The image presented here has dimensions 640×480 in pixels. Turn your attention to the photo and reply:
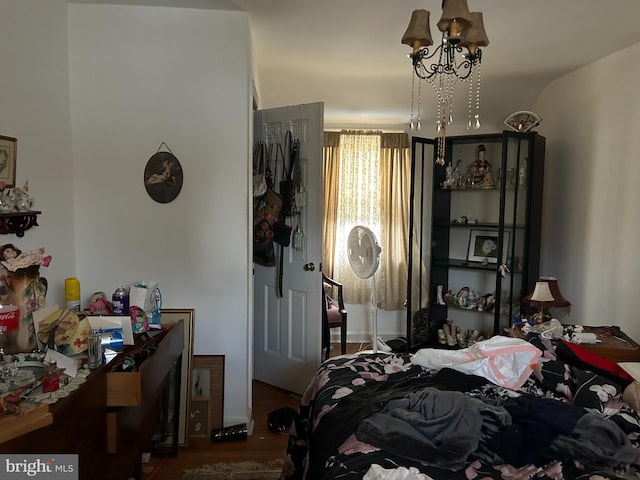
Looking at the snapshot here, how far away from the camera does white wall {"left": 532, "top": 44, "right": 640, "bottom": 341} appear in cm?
297

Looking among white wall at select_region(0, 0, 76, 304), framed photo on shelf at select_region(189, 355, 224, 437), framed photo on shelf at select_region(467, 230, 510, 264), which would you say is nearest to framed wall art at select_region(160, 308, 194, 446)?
framed photo on shelf at select_region(189, 355, 224, 437)

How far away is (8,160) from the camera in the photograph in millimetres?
1969

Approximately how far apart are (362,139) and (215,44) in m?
2.25

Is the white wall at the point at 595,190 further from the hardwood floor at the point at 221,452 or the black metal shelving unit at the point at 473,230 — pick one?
the hardwood floor at the point at 221,452

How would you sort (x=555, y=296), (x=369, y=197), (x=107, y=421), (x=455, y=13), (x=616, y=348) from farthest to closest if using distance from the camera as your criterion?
(x=369, y=197) < (x=555, y=296) < (x=616, y=348) < (x=107, y=421) < (x=455, y=13)

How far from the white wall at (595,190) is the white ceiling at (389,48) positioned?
0.20 m

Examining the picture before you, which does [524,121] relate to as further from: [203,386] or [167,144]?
[203,386]

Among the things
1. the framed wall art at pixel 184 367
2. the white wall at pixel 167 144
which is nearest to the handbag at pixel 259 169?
the white wall at pixel 167 144

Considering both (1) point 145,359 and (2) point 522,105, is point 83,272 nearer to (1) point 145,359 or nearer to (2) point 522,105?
(1) point 145,359

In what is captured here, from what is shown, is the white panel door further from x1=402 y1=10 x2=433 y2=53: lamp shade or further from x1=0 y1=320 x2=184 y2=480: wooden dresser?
x1=402 y1=10 x2=433 y2=53: lamp shade

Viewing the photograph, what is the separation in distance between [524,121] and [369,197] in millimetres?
1556

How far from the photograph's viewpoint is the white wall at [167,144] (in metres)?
2.62

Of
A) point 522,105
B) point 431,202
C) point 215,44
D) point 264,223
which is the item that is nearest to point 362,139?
point 431,202

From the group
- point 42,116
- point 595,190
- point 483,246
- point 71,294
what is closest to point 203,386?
point 71,294
